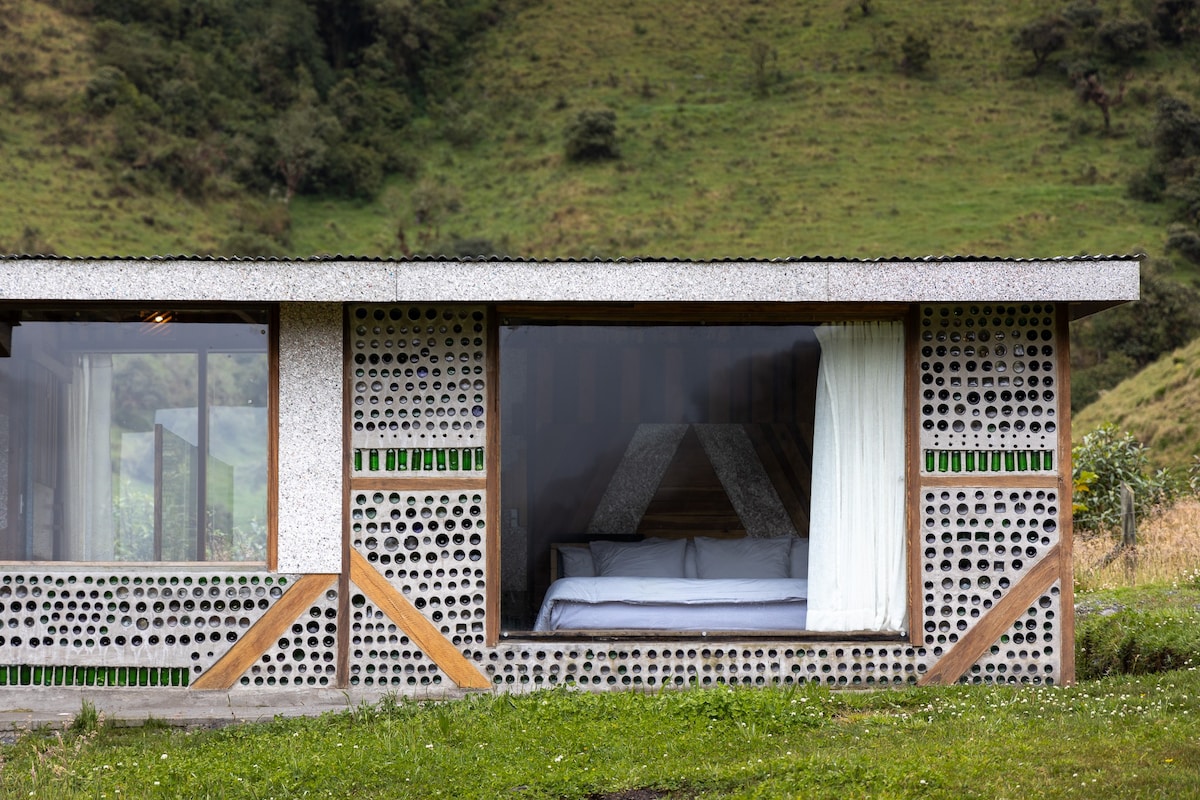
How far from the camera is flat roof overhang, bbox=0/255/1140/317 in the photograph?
740 centimetres

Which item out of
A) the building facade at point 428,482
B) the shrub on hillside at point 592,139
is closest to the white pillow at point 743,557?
the building facade at point 428,482

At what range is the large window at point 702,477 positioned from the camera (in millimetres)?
8125

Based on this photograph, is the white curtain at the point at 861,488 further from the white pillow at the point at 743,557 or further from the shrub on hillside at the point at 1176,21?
the shrub on hillside at the point at 1176,21

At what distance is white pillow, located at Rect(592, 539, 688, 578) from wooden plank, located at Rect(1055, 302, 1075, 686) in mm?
2991

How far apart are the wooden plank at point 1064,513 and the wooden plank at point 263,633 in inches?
165

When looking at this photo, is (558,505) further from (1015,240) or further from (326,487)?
(1015,240)

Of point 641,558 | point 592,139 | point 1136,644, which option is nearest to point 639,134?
point 592,139

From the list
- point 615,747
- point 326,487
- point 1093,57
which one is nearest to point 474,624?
point 326,487

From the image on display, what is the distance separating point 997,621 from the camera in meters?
7.83

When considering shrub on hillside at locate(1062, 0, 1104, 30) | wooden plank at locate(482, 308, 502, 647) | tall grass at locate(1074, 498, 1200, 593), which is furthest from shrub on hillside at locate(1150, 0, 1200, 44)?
wooden plank at locate(482, 308, 502, 647)

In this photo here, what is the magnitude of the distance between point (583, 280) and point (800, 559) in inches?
97.4

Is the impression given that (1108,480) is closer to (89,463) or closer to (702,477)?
(702,477)

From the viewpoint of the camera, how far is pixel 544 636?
25.8 feet

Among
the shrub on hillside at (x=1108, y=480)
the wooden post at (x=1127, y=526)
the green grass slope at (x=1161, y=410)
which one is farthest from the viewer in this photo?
the green grass slope at (x=1161, y=410)
